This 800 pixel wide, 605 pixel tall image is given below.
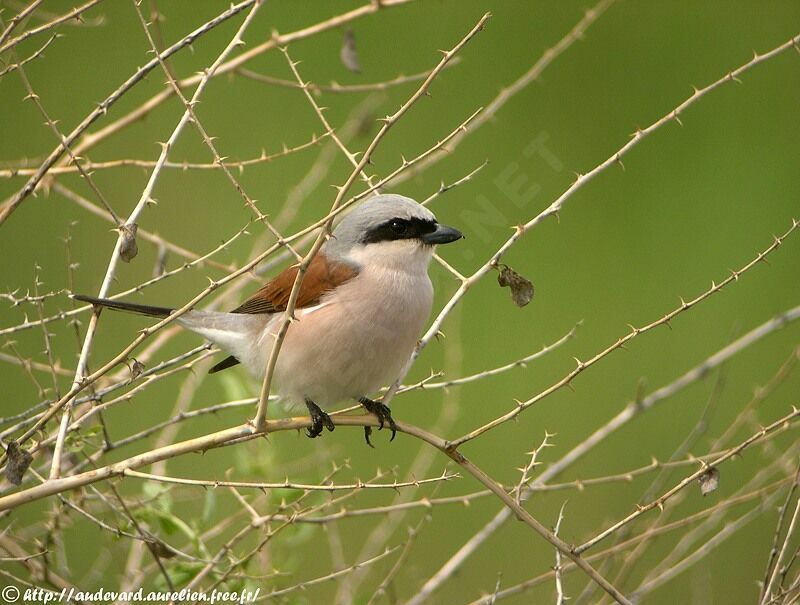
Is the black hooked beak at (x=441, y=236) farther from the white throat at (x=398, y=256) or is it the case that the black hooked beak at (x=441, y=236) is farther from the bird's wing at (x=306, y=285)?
the bird's wing at (x=306, y=285)

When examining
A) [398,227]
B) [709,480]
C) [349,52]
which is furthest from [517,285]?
[349,52]

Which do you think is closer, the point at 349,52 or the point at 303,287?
the point at 349,52

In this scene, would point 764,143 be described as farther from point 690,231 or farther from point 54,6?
point 54,6

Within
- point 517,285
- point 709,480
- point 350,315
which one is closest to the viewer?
point 709,480

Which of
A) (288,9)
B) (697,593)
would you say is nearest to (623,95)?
(288,9)

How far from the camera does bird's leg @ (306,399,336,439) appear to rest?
290 cm

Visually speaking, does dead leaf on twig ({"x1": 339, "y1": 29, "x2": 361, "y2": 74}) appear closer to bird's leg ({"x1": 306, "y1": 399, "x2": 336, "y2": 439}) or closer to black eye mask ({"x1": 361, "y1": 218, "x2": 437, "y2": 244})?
black eye mask ({"x1": 361, "y1": 218, "x2": 437, "y2": 244})

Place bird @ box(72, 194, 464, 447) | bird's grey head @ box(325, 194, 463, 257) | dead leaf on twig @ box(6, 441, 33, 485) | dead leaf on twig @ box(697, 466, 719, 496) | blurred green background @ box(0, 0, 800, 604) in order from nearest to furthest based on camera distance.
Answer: dead leaf on twig @ box(6, 441, 33, 485) → dead leaf on twig @ box(697, 466, 719, 496) → bird @ box(72, 194, 464, 447) → bird's grey head @ box(325, 194, 463, 257) → blurred green background @ box(0, 0, 800, 604)

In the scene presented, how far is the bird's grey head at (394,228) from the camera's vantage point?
122 inches

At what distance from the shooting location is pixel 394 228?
10.4 feet

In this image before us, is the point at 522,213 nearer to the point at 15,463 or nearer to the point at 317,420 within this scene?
the point at 317,420

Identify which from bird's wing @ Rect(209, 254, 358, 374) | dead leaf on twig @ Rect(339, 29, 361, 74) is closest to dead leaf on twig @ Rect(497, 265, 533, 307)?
bird's wing @ Rect(209, 254, 358, 374)

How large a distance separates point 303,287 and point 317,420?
0.49 metres

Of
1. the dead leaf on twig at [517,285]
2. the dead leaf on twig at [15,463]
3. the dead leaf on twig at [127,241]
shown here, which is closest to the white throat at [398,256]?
the dead leaf on twig at [517,285]
